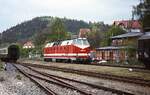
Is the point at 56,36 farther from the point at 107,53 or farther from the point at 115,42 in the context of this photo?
the point at 107,53

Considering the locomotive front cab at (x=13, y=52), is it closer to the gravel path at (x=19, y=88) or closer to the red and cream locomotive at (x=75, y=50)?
the red and cream locomotive at (x=75, y=50)

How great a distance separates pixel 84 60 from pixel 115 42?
3611 cm

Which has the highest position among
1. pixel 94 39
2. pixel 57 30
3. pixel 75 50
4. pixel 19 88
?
pixel 57 30

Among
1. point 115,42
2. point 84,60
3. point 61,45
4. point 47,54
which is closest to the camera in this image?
point 84,60

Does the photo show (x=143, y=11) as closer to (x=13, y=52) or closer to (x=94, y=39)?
(x=13, y=52)

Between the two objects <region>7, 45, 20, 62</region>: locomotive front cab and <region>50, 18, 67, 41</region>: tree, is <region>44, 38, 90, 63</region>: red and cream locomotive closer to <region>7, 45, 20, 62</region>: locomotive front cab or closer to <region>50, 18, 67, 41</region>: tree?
<region>7, 45, 20, 62</region>: locomotive front cab

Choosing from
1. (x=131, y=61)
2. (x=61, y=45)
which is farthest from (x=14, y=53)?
(x=131, y=61)

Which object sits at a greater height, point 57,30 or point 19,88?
point 57,30

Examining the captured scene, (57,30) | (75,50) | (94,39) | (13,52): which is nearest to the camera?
(75,50)

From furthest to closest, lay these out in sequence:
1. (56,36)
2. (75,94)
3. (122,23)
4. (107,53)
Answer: (122,23) < (56,36) < (107,53) < (75,94)

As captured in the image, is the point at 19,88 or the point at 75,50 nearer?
the point at 19,88

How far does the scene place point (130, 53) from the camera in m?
51.8

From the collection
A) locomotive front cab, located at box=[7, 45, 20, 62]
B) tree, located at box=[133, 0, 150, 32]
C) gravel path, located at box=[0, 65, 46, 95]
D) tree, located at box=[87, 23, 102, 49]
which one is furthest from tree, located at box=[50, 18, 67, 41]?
gravel path, located at box=[0, 65, 46, 95]

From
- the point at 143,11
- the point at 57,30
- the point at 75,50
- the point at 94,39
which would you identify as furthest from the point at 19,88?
the point at 94,39
